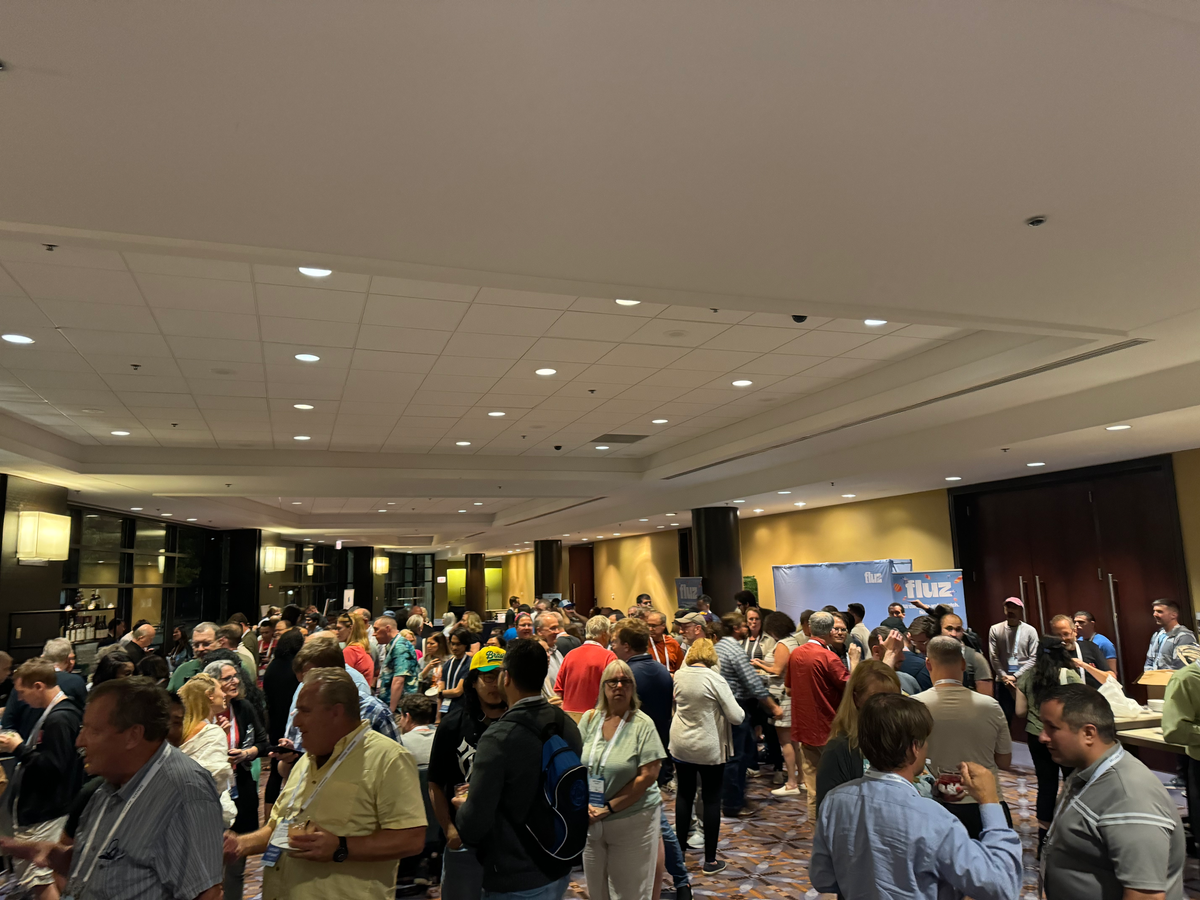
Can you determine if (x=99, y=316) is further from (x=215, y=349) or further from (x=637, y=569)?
(x=637, y=569)

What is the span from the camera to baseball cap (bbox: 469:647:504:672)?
3.80 m

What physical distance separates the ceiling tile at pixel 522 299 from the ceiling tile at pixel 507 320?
98 mm

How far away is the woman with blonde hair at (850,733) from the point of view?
10.6ft

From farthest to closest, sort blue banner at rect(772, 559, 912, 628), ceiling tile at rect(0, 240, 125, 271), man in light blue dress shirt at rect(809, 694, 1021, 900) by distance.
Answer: blue banner at rect(772, 559, 912, 628)
ceiling tile at rect(0, 240, 125, 271)
man in light blue dress shirt at rect(809, 694, 1021, 900)

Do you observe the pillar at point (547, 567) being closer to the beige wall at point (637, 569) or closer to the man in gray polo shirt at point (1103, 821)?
the beige wall at point (637, 569)

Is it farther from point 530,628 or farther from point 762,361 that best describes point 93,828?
point 530,628

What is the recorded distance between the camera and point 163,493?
45.6 ft


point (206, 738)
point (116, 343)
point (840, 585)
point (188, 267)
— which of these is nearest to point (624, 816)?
point (206, 738)

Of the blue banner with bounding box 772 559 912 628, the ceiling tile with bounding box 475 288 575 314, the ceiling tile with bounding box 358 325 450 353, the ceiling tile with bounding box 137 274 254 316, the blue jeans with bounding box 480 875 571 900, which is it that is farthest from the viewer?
the blue banner with bounding box 772 559 912 628

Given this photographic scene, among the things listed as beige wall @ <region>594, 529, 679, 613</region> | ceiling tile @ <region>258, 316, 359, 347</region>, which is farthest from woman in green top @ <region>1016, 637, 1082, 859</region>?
beige wall @ <region>594, 529, 679, 613</region>

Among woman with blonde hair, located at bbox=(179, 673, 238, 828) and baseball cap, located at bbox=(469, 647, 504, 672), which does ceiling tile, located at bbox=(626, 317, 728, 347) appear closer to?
baseball cap, located at bbox=(469, 647, 504, 672)

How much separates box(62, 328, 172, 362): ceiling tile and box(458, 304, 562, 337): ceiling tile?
2610 millimetres

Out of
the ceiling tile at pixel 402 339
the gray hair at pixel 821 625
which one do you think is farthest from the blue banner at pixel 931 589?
the ceiling tile at pixel 402 339

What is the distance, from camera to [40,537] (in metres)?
11.2
